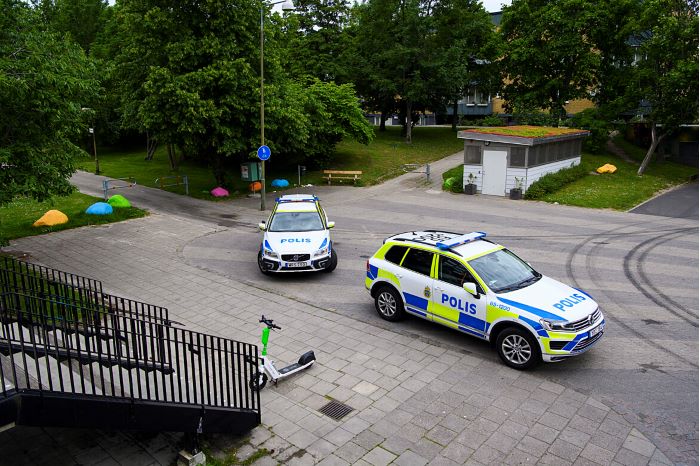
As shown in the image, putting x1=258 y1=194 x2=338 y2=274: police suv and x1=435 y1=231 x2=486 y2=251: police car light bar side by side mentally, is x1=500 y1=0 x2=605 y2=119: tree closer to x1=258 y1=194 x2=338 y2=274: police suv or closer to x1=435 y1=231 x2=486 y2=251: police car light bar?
x1=258 y1=194 x2=338 y2=274: police suv

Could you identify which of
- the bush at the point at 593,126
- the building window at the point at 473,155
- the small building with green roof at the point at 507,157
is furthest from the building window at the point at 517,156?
the bush at the point at 593,126

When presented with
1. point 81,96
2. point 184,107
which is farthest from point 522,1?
point 81,96

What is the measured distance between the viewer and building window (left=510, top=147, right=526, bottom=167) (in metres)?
25.6

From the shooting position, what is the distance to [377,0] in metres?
40.6

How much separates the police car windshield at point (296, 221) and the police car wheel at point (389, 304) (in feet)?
13.0

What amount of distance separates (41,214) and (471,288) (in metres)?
18.8

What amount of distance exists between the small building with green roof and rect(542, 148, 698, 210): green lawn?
159 cm

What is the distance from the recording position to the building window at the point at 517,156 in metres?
25.6

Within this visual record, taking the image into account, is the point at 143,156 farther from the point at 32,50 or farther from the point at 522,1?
the point at 32,50

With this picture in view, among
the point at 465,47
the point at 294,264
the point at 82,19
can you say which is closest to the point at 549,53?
the point at 465,47

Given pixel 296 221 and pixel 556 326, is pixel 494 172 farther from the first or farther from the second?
pixel 556 326

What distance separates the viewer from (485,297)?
8945 mm


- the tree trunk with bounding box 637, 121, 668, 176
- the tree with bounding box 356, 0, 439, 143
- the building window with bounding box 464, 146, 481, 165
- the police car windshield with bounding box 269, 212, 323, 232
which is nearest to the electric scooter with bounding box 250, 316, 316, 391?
the police car windshield with bounding box 269, 212, 323, 232

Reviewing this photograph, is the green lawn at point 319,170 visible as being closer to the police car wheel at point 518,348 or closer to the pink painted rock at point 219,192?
the pink painted rock at point 219,192
